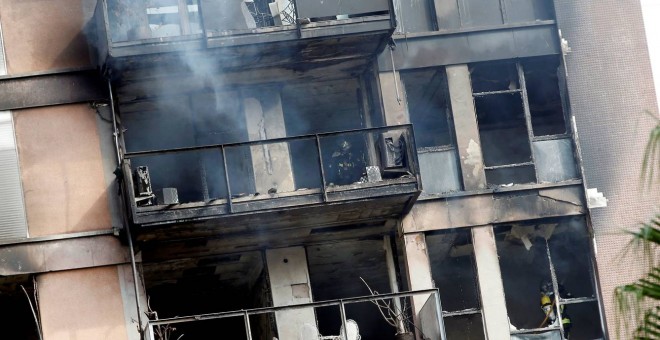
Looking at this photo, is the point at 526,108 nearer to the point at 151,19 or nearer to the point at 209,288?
the point at 151,19

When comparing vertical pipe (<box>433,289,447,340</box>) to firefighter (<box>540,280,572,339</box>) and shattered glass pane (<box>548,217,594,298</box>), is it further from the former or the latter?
shattered glass pane (<box>548,217,594,298</box>)

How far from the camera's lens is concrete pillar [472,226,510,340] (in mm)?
22391

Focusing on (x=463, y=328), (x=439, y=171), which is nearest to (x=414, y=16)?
(x=439, y=171)

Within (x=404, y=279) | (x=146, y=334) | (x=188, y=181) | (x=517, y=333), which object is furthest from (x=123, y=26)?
(x=517, y=333)

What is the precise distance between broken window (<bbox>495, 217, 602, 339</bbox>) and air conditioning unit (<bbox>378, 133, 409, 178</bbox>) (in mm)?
2438

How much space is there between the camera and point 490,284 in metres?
22.6

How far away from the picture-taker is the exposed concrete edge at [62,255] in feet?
70.5

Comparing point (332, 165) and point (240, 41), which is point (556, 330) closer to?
point (332, 165)

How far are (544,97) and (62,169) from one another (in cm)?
878

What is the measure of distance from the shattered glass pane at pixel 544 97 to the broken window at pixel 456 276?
2.84m

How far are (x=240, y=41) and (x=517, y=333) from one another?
6.93 m

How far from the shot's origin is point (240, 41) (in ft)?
70.2

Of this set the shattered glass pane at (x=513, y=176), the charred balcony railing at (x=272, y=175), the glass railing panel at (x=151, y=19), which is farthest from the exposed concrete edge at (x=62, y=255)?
the shattered glass pane at (x=513, y=176)

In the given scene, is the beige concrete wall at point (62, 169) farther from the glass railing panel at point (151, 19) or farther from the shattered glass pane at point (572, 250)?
the shattered glass pane at point (572, 250)
